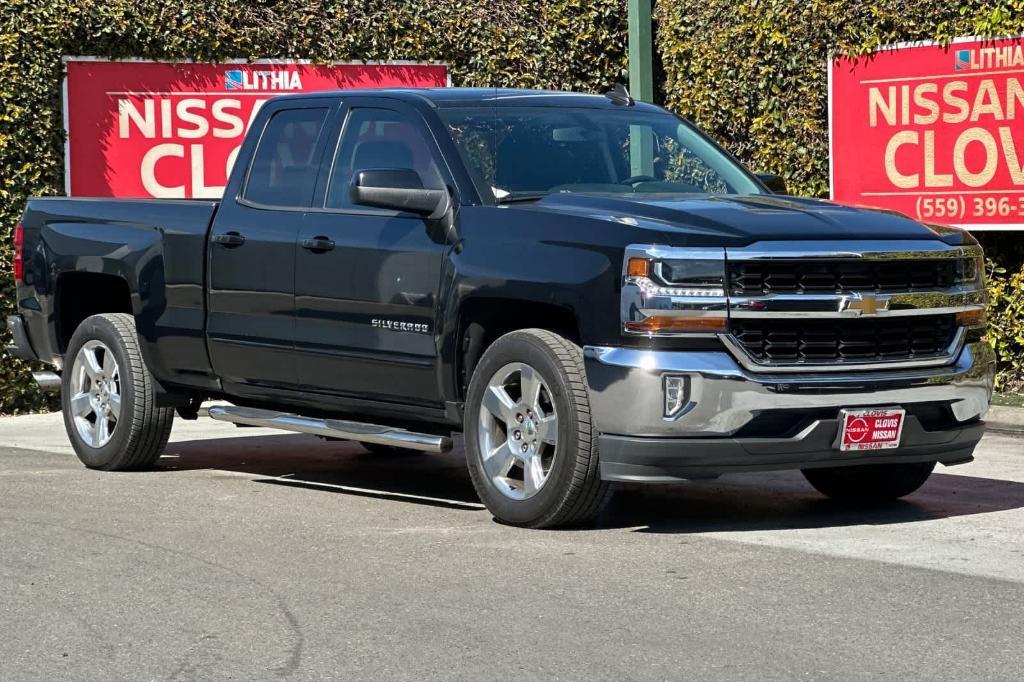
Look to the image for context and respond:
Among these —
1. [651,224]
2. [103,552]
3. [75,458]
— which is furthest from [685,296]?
[75,458]

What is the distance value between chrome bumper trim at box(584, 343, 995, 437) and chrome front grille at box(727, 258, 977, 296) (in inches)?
12.4

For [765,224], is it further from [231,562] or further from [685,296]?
[231,562]

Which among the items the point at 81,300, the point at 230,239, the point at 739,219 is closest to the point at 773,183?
the point at 739,219

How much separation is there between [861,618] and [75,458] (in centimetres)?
608

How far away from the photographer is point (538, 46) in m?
15.2

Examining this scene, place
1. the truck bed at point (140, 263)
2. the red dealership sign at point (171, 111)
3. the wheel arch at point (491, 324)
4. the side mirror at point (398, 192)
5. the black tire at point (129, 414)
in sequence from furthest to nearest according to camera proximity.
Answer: the red dealership sign at point (171, 111), the black tire at point (129, 414), the truck bed at point (140, 263), the side mirror at point (398, 192), the wheel arch at point (491, 324)

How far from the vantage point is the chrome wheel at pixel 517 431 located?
325 inches

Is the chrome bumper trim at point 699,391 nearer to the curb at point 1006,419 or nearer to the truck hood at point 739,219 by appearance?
the truck hood at point 739,219

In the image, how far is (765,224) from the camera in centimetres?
799

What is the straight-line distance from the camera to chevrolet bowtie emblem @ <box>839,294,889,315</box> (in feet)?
26.1

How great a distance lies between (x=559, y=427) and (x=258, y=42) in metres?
7.49

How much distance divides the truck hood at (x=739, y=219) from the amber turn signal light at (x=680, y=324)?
0.30 metres

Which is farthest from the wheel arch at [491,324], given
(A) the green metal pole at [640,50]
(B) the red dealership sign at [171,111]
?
(B) the red dealership sign at [171,111]

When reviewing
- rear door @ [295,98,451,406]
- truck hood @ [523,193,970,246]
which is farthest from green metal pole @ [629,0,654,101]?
truck hood @ [523,193,970,246]
